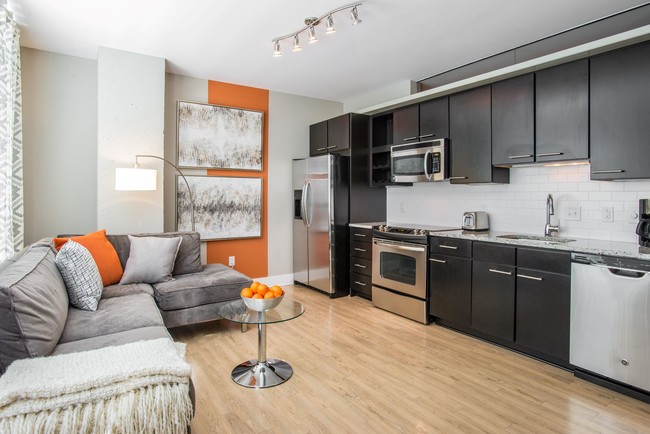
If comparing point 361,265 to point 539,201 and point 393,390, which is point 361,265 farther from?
point 393,390

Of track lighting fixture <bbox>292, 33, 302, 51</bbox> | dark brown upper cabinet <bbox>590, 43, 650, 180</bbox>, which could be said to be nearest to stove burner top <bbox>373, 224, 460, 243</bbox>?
dark brown upper cabinet <bbox>590, 43, 650, 180</bbox>

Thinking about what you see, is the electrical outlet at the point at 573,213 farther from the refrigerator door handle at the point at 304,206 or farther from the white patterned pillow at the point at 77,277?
the white patterned pillow at the point at 77,277

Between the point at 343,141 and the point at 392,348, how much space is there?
2.63 m

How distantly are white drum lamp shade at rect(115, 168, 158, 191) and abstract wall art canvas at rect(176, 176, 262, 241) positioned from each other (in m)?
0.87

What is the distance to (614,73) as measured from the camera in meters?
2.63

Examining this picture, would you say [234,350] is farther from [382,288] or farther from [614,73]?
[614,73]

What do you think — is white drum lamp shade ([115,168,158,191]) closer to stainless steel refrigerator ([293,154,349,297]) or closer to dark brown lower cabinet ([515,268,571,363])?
stainless steel refrigerator ([293,154,349,297])

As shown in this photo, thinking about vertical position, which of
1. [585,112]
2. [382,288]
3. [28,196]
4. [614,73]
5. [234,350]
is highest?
[614,73]

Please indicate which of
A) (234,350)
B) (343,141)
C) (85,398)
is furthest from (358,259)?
(85,398)

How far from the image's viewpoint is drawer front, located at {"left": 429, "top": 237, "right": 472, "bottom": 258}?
3322 millimetres

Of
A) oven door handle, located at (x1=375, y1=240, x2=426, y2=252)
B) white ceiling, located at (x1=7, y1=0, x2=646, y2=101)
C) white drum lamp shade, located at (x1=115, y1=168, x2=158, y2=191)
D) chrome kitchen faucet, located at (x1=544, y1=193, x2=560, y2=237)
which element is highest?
white ceiling, located at (x1=7, y1=0, x2=646, y2=101)

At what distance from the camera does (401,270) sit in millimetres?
3920

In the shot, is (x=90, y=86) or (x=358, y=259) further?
(x=358, y=259)

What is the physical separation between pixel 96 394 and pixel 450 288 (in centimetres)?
287
